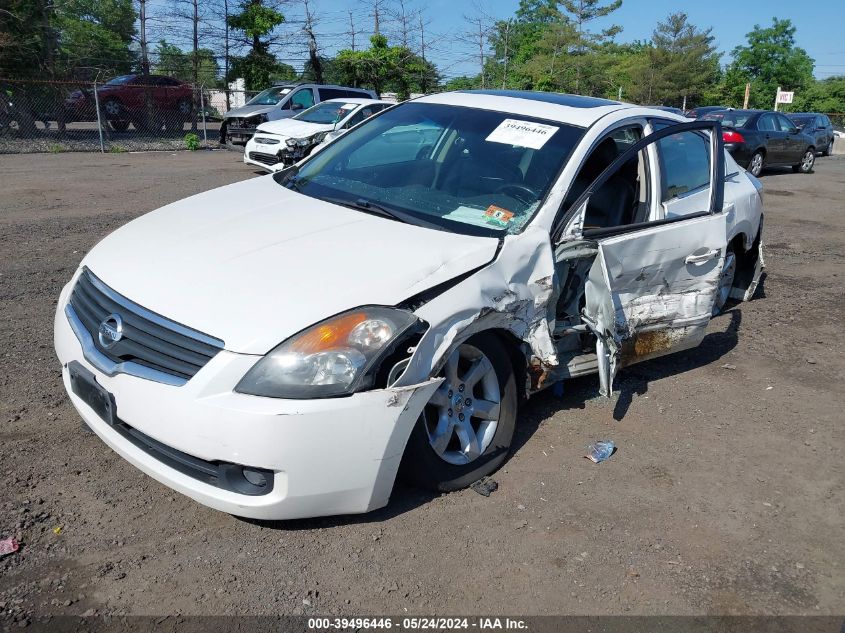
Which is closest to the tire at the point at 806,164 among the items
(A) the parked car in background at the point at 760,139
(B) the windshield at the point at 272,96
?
(A) the parked car in background at the point at 760,139

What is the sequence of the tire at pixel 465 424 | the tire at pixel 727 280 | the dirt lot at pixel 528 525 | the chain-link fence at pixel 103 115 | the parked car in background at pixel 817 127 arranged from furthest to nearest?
the parked car in background at pixel 817 127, the chain-link fence at pixel 103 115, the tire at pixel 727 280, the tire at pixel 465 424, the dirt lot at pixel 528 525

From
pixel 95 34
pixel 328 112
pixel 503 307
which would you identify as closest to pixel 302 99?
pixel 328 112

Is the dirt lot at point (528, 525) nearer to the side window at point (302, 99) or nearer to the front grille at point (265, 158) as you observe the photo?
the front grille at point (265, 158)

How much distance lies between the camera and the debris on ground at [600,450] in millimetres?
3680

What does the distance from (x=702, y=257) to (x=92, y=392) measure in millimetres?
3387

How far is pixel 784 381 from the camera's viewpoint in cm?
486

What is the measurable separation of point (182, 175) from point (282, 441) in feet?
40.7

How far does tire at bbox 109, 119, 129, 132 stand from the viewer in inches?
816

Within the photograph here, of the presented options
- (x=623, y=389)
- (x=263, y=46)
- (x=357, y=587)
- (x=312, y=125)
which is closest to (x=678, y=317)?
(x=623, y=389)

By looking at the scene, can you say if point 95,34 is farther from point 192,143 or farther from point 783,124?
point 783,124

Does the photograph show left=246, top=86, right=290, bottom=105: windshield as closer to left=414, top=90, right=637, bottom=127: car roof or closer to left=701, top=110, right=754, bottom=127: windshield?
left=701, top=110, right=754, bottom=127: windshield

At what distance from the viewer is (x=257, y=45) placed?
2653cm

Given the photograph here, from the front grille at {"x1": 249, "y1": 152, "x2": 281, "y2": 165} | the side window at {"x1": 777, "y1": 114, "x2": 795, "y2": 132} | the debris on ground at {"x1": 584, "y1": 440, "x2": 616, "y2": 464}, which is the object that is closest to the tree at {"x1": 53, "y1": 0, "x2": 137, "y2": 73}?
the front grille at {"x1": 249, "y1": 152, "x2": 281, "y2": 165}

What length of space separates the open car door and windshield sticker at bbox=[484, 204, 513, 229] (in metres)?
0.27
